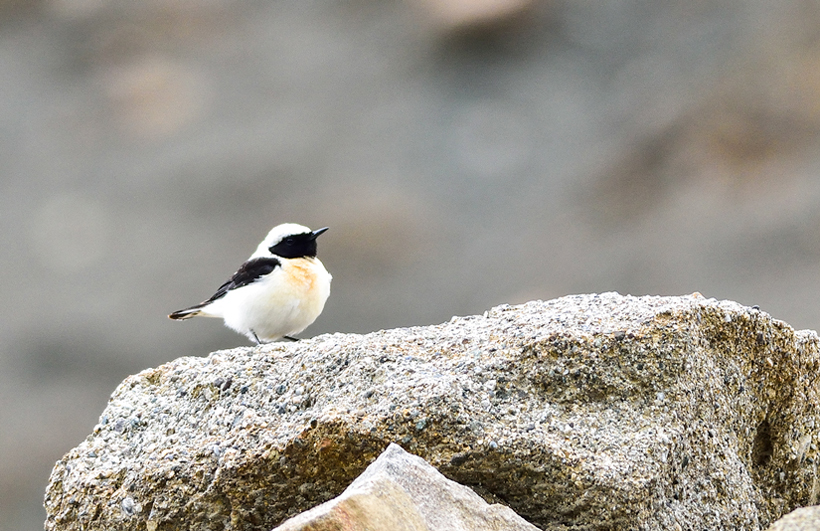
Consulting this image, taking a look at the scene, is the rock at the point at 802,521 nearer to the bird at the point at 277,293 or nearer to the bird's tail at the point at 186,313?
the bird at the point at 277,293

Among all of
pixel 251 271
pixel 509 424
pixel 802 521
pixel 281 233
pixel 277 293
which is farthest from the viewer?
pixel 281 233

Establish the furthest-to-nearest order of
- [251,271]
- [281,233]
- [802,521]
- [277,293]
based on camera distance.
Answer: [281,233] < [251,271] < [277,293] < [802,521]

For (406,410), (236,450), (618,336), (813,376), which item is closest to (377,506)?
(406,410)

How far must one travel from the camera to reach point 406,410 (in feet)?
10.7

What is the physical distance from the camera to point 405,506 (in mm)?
2801

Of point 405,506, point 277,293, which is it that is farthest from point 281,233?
point 405,506

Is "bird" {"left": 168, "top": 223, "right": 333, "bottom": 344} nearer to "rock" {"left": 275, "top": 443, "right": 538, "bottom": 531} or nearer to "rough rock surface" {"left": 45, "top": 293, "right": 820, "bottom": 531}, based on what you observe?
"rough rock surface" {"left": 45, "top": 293, "right": 820, "bottom": 531}

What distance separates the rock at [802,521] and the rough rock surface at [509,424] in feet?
1.79

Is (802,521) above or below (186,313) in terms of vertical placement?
below

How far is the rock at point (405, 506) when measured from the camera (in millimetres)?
2635

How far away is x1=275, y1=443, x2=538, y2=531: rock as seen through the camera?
8.64 feet

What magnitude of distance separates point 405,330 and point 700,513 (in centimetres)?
141

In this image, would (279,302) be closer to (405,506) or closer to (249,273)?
(249,273)

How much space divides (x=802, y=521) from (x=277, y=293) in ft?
14.0
